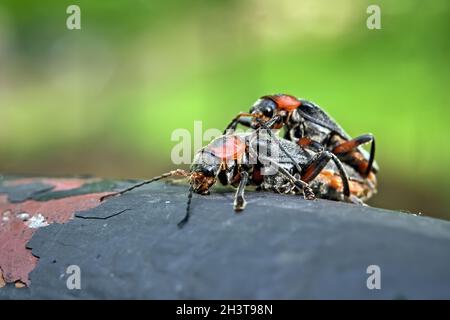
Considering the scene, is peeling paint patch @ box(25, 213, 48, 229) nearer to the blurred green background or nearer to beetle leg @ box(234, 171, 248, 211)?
beetle leg @ box(234, 171, 248, 211)

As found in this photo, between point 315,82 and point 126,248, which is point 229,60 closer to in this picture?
point 315,82

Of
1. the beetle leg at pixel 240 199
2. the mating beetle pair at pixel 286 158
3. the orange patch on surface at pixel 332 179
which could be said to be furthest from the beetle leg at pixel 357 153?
the beetle leg at pixel 240 199

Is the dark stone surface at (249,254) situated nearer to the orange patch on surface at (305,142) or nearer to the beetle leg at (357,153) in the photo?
the orange patch on surface at (305,142)

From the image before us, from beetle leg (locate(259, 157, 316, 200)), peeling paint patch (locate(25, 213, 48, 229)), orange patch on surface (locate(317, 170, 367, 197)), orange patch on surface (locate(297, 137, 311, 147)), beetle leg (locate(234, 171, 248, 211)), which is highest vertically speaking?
orange patch on surface (locate(297, 137, 311, 147))

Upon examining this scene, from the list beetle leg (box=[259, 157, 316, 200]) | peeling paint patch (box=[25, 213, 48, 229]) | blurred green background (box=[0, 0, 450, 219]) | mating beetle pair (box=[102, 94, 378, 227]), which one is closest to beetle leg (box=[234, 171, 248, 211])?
mating beetle pair (box=[102, 94, 378, 227])

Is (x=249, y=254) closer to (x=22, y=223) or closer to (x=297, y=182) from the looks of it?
(x=22, y=223)

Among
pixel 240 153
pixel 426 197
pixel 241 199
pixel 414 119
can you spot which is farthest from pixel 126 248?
pixel 426 197

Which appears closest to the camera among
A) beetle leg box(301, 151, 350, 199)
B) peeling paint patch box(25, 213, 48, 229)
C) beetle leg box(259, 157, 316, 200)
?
peeling paint patch box(25, 213, 48, 229)

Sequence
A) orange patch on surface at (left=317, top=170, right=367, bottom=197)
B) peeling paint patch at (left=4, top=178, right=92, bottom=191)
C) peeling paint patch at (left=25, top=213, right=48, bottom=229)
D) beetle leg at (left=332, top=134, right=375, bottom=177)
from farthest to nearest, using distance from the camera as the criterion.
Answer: beetle leg at (left=332, top=134, right=375, bottom=177) < orange patch on surface at (left=317, top=170, right=367, bottom=197) < peeling paint patch at (left=4, top=178, right=92, bottom=191) < peeling paint patch at (left=25, top=213, right=48, bottom=229)
